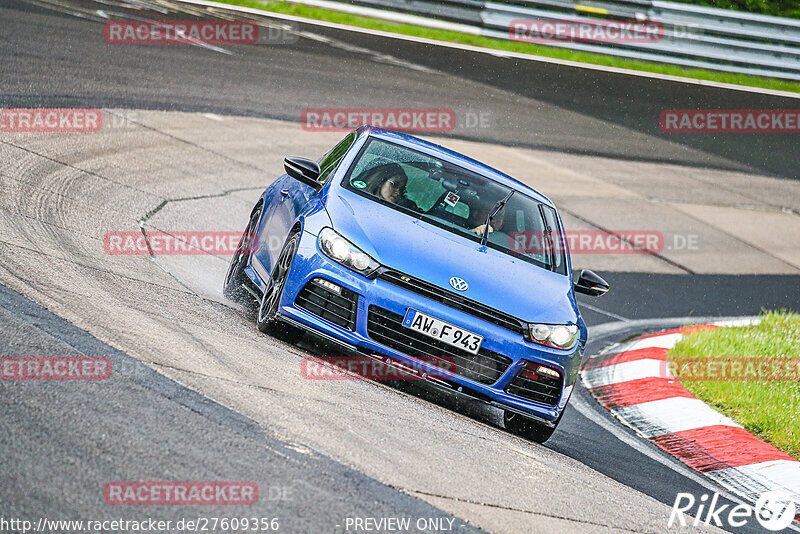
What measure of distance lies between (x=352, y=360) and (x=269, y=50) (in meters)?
11.8

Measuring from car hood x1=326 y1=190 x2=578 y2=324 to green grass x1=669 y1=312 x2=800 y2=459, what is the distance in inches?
77.0

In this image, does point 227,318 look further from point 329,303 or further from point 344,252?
point 344,252

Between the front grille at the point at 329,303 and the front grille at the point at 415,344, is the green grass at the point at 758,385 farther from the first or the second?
the front grille at the point at 329,303

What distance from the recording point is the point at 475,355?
18.4 ft

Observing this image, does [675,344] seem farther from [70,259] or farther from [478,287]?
[70,259]

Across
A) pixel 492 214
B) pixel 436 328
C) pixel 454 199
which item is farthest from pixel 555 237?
pixel 436 328

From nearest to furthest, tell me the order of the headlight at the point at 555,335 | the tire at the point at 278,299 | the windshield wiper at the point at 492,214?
the headlight at the point at 555,335 → the tire at the point at 278,299 → the windshield wiper at the point at 492,214

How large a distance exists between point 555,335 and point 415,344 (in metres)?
0.87

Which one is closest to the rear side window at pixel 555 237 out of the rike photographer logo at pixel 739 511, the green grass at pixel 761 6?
the rike photographer logo at pixel 739 511

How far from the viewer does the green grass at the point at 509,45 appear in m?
20.2

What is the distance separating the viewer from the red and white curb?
631cm

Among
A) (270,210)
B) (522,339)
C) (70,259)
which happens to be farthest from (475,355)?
(70,259)

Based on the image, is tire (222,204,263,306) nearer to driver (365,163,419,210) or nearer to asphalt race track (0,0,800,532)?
asphalt race track (0,0,800,532)

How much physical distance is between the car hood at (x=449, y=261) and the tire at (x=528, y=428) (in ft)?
2.05
